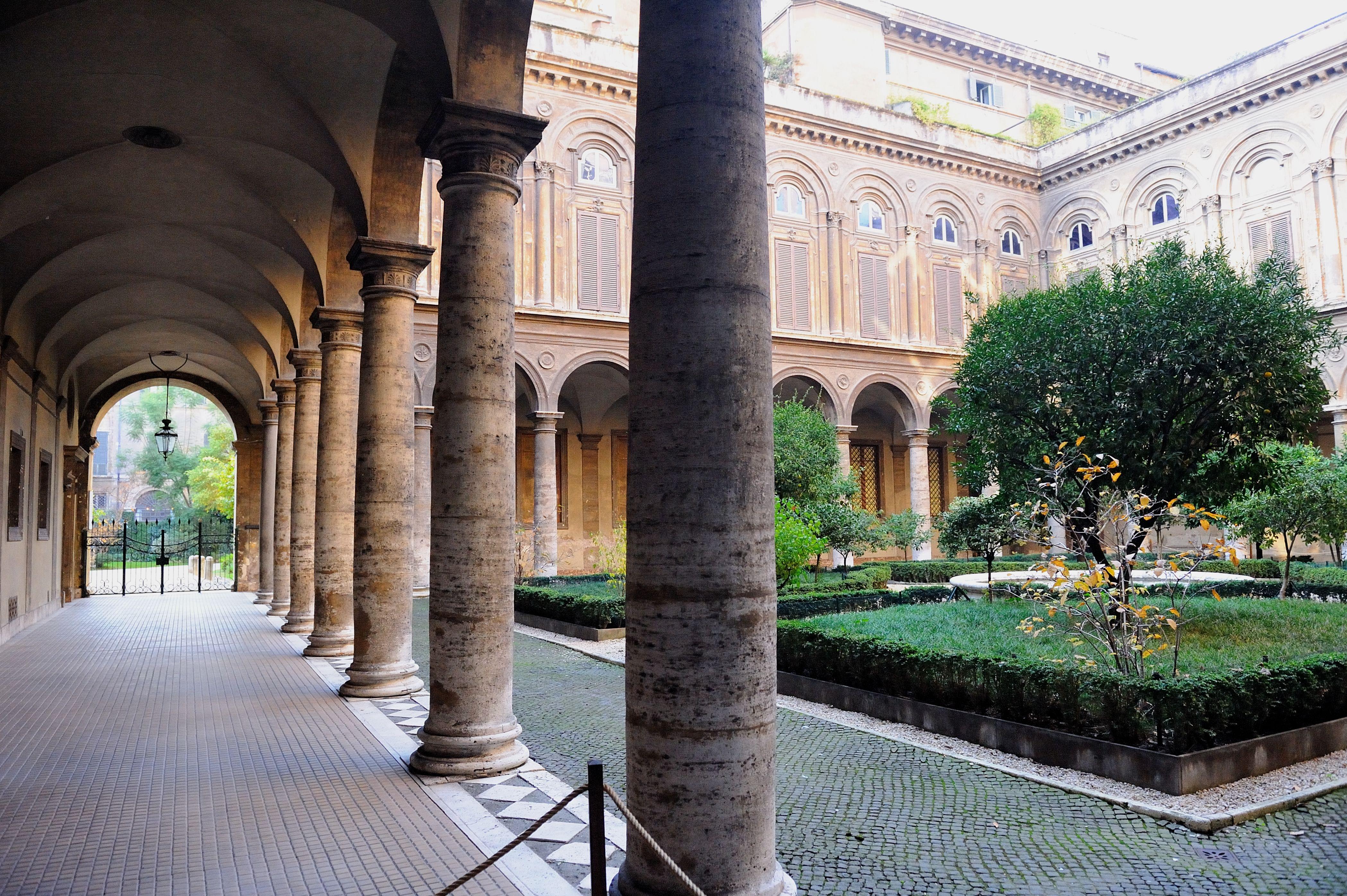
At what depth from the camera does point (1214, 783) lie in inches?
225

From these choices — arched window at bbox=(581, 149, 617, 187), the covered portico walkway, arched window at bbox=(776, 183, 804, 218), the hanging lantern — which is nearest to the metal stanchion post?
the covered portico walkway

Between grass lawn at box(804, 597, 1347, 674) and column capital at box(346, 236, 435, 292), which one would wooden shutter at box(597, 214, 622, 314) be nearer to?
grass lawn at box(804, 597, 1347, 674)

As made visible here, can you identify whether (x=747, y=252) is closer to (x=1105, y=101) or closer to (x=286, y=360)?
(x=286, y=360)

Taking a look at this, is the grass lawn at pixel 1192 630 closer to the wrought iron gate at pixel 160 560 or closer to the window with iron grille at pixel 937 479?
the wrought iron gate at pixel 160 560

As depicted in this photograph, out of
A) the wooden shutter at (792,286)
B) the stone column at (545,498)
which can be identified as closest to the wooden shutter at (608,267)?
the stone column at (545,498)

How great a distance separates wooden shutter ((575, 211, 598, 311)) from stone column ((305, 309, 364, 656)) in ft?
40.5

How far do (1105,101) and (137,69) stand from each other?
36.1 meters

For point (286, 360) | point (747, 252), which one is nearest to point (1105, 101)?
point (286, 360)

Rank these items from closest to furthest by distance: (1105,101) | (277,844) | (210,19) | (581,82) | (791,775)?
(277,844) < (791,775) < (210,19) < (581,82) < (1105,101)

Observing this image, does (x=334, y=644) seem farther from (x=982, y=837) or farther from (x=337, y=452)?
(x=982, y=837)

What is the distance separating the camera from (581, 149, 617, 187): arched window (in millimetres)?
22891

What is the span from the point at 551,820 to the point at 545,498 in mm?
16544

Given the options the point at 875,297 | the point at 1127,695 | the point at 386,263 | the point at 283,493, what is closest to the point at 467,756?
the point at 1127,695

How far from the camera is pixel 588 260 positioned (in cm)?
2281
